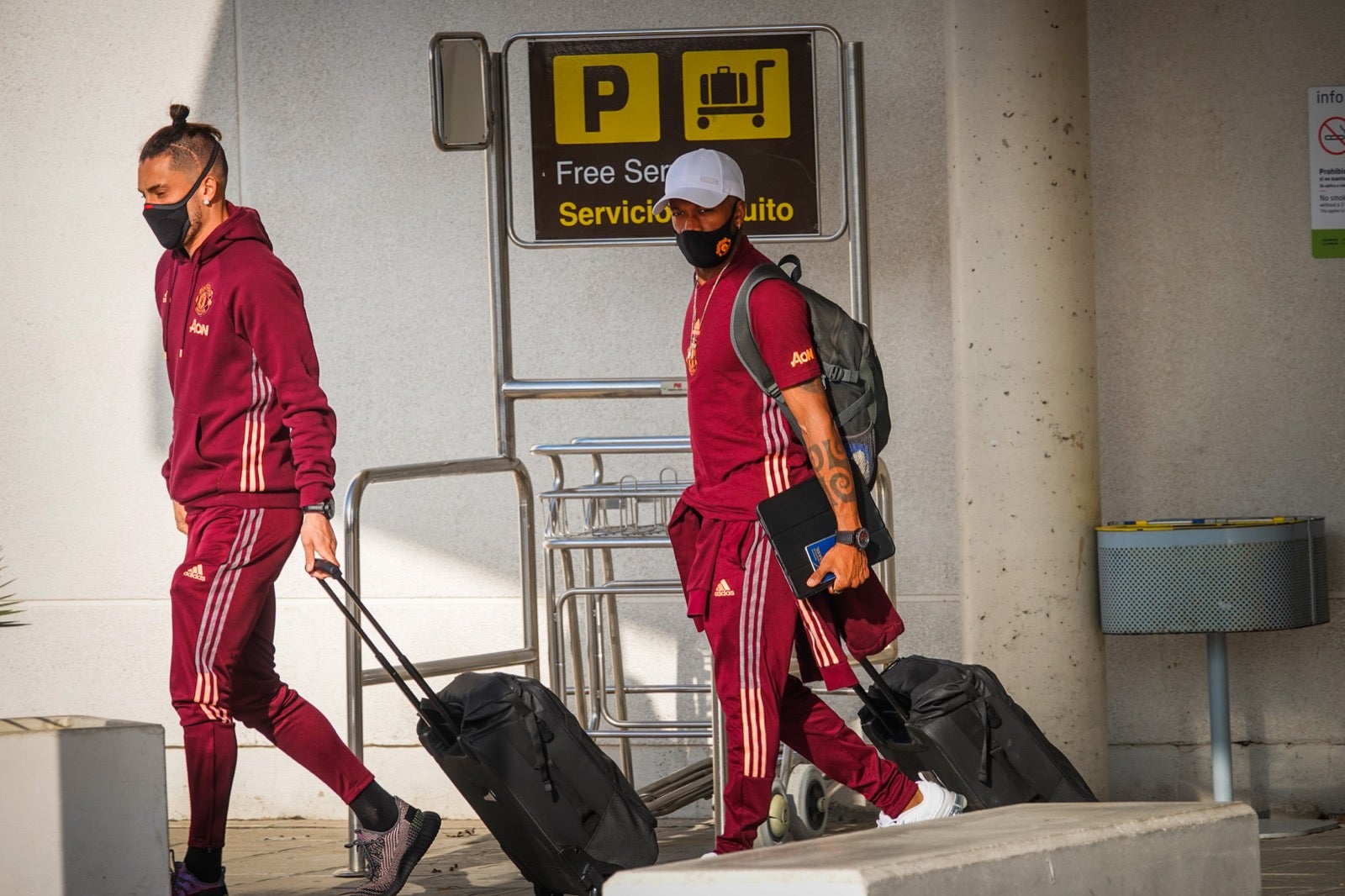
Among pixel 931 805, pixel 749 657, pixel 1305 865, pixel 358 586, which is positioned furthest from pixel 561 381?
pixel 1305 865

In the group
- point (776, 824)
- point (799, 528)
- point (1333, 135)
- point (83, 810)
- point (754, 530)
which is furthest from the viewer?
point (1333, 135)

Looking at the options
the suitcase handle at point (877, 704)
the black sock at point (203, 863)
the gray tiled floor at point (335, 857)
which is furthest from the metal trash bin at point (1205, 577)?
the black sock at point (203, 863)

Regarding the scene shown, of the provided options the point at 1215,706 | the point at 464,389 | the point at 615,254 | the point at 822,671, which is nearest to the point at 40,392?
the point at 464,389

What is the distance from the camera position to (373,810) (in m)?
4.62

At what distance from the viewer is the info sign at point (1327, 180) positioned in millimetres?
6117

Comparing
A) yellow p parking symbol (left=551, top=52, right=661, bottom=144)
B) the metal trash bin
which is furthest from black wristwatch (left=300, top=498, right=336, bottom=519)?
the metal trash bin

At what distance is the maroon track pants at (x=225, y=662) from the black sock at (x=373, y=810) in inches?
1.1

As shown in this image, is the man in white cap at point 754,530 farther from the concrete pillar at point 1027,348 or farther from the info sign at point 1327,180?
the info sign at point 1327,180

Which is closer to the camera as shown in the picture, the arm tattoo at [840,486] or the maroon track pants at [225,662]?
the arm tattoo at [840,486]

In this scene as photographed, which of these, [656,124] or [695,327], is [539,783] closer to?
[695,327]

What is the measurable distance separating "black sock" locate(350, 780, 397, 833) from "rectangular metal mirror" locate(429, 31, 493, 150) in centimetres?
209

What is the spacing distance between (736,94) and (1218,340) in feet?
6.29

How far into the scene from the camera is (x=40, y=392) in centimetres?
679

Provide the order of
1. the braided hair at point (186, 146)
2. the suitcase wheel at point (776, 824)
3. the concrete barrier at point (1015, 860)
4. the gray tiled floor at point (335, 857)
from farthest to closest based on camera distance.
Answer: the gray tiled floor at point (335, 857) < the suitcase wheel at point (776, 824) < the braided hair at point (186, 146) < the concrete barrier at point (1015, 860)
